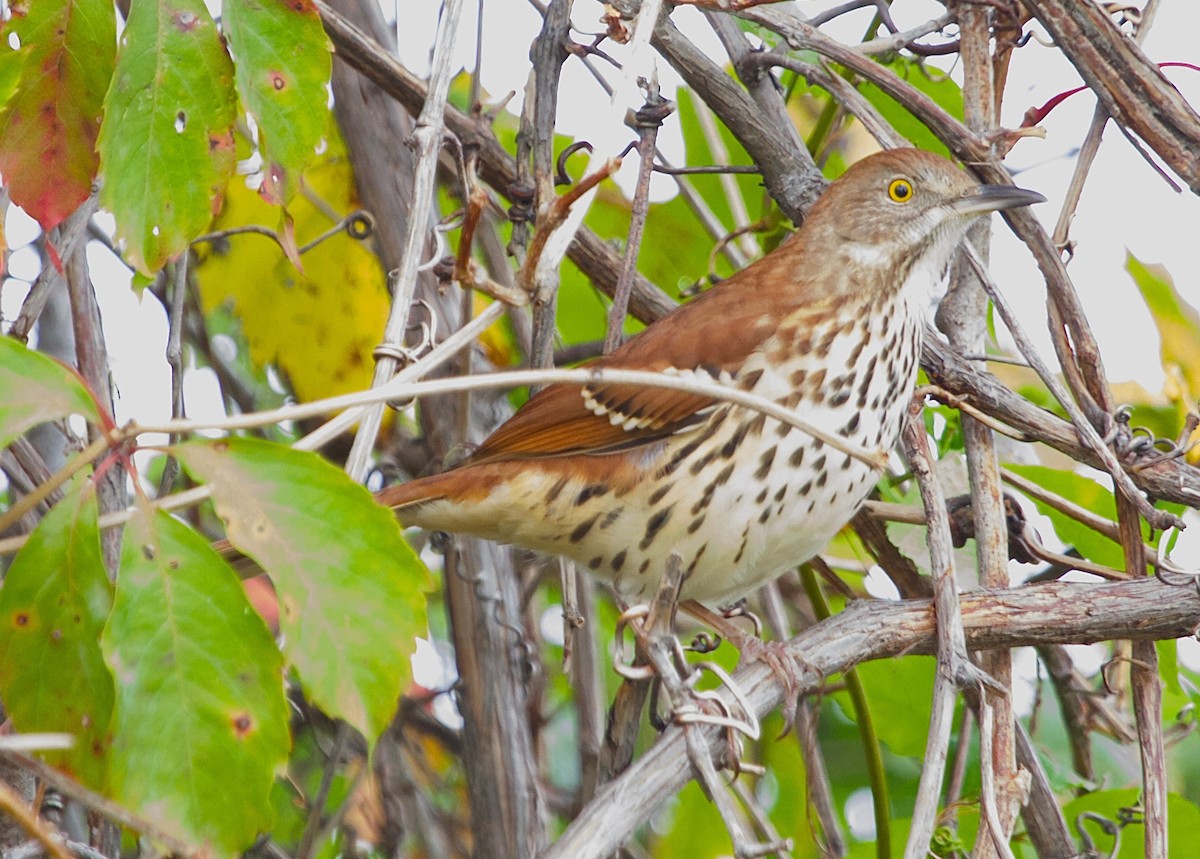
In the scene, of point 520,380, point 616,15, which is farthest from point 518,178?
point 520,380

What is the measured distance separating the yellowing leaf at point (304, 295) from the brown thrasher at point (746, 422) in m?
0.69

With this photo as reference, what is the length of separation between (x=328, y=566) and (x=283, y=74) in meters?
0.75

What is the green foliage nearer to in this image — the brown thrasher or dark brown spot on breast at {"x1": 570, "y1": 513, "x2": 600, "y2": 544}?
the brown thrasher

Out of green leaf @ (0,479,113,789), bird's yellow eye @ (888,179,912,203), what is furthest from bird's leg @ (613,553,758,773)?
bird's yellow eye @ (888,179,912,203)

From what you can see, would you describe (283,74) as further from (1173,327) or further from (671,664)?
(1173,327)

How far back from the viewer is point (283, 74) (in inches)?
72.0

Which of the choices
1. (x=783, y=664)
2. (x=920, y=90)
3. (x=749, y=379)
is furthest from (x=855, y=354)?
(x=783, y=664)

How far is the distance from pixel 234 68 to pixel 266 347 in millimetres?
1833

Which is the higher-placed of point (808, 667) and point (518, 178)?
point (518, 178)

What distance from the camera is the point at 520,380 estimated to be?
5.65 feet

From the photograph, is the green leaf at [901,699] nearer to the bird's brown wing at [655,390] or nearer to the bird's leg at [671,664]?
the bird's brown wing at [655,390]

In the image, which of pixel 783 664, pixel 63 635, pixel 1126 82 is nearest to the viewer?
pixel 63 635

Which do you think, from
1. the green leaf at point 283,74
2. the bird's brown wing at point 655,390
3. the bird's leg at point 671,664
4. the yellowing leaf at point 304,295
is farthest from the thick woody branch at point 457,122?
the bird's leg at point 671,664

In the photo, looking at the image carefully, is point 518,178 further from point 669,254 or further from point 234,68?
point 234,68
